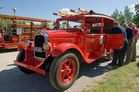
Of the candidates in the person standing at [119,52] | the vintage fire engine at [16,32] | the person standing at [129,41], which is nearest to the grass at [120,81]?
the person standing at [119,52]

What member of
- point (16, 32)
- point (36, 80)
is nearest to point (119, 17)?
point (16, 32)

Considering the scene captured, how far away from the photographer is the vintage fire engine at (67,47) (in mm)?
5105

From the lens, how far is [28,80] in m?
6.04

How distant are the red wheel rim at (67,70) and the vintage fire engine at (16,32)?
8.29m

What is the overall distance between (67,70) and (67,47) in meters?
0.62

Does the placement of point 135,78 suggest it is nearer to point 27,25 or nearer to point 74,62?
point 74,62

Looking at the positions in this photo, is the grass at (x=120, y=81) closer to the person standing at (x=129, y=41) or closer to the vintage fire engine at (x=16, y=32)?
the person standing at (x=129, y=41)

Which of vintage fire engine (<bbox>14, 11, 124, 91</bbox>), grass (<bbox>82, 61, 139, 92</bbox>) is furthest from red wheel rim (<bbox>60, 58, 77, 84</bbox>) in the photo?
grass (<bbox>82, 61, 139, 92</bbox>)

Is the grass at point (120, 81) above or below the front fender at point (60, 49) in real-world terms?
below

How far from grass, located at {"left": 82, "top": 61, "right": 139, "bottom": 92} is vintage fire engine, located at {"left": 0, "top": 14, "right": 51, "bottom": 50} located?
8.26m

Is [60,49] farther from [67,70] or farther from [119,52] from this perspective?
[119,52]

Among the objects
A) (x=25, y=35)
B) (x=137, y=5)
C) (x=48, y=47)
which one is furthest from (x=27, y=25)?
(x=137, y=5)

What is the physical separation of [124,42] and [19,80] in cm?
405

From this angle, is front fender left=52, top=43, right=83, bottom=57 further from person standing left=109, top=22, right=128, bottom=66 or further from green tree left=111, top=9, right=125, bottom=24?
green tree left=111, top=9, right=125, bottom=24
